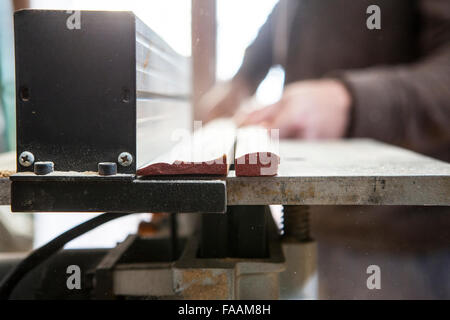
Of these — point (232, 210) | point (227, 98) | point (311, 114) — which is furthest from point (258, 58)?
point (232, 210)

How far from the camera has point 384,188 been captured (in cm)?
51

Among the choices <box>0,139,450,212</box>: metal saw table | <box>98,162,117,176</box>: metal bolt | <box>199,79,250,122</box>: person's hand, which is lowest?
<box>0,139,450,212</box>: metal saw table

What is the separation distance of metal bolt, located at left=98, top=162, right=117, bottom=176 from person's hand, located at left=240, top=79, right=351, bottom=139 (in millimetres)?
786

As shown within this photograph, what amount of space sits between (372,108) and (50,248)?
96cm

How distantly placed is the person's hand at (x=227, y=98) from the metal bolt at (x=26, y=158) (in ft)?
4.21

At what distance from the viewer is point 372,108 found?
1.26 metres

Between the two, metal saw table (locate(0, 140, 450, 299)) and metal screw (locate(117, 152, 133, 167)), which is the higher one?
metal screw (locate(117, 152, 133, 167))

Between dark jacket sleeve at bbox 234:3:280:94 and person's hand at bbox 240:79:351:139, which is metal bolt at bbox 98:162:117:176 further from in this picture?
dark jacket sleeve at bbox 234:3:280:94

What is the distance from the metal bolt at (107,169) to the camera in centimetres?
49

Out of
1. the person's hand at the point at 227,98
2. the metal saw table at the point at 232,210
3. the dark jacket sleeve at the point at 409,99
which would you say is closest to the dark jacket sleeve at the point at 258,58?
the person's hand at the point at 227,98

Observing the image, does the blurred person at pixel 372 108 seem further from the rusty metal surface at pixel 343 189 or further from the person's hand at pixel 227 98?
the rusty metal surface at pixel 343 189

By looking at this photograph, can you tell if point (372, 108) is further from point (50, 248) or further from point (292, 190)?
point (50, 248)

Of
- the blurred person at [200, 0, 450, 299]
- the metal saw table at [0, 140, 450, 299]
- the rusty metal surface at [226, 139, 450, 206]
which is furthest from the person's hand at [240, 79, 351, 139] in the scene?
the rusty metal surface at [226, 139, 450, 206]

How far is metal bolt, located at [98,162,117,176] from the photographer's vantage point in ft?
1.61
